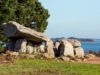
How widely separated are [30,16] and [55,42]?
968cm

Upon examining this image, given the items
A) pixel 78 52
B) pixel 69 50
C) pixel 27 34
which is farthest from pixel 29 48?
pixel 78 52

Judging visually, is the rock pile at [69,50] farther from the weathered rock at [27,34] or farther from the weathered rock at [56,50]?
the weathered rock at [27,34]

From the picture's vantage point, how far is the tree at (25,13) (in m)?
40.9

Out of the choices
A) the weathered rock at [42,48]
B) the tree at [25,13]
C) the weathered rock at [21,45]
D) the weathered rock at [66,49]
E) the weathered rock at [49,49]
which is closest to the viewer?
the weathered rock at [49,49]

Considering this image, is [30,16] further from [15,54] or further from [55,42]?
[15,54]

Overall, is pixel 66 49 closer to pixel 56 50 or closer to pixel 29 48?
pixel 56 50

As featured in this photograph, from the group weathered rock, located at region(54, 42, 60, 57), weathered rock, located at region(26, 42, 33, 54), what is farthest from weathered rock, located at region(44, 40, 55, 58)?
weathered rock, located at region(26, 42, 33, 54)

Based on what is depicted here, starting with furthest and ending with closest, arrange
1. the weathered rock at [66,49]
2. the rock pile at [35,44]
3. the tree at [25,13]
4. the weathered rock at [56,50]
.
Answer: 1. the tree at [25,13]
2. the weathered rock at [56,50]
3. the weathered rock at [66,49]
4. the rock pile at [35,44]

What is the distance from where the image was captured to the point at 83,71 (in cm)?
2286

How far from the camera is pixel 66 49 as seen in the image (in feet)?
107

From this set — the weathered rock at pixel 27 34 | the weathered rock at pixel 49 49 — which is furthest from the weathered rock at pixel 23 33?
the weathered rock at pixel 49 49

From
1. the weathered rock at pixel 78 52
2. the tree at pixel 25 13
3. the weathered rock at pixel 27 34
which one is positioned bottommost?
the weathered rock at pixel 78 52

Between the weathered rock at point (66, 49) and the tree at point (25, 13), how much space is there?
29.5 ft

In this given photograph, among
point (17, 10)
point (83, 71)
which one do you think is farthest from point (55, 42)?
point (83, 71)
